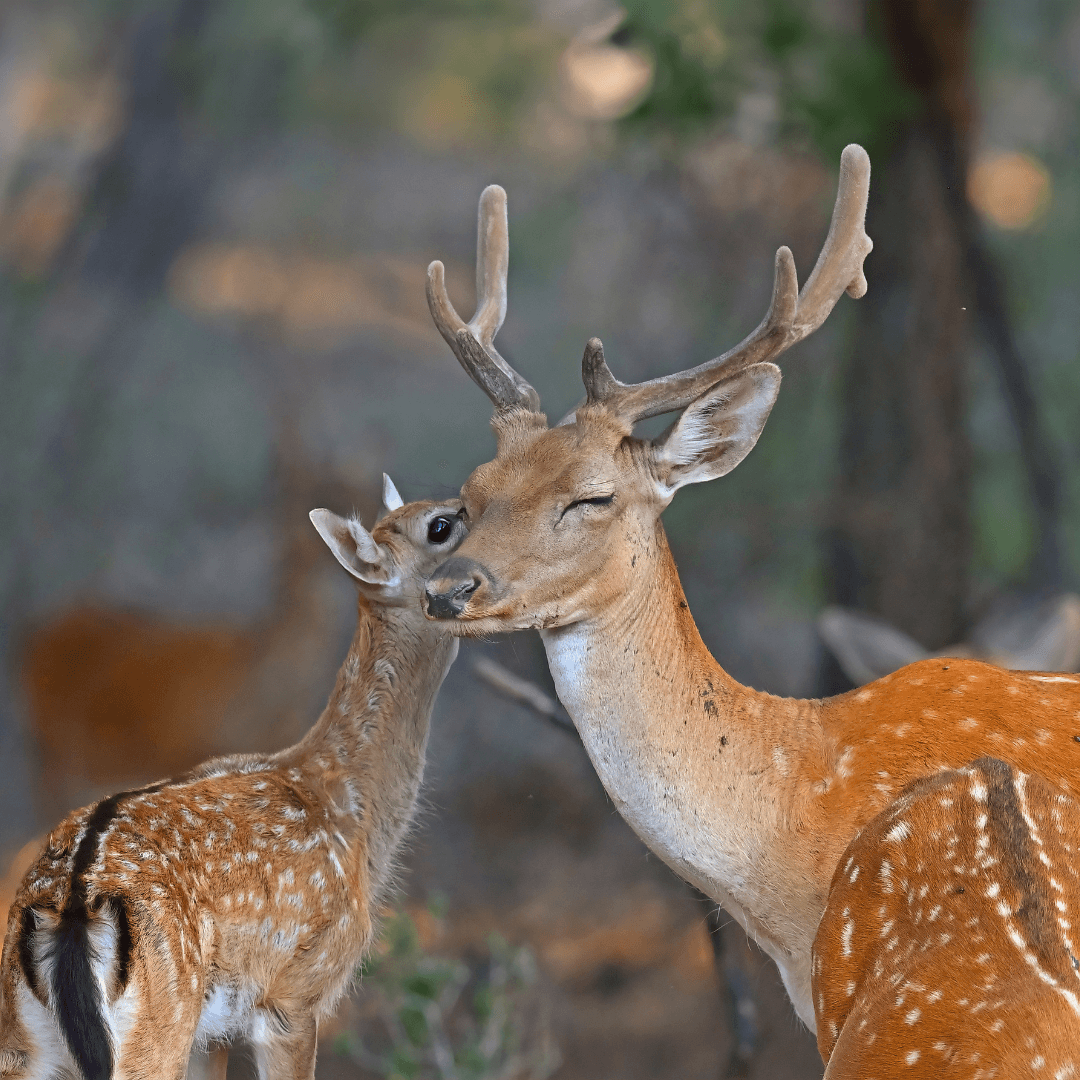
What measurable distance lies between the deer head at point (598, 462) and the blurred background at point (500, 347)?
2.83m

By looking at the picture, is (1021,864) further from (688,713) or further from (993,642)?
(993,642)

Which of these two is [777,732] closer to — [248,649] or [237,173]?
[248,649]

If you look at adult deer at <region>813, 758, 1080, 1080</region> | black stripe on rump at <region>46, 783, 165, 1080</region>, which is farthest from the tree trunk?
black stripe on rump at <region>46, 783, 165, 1080</region>

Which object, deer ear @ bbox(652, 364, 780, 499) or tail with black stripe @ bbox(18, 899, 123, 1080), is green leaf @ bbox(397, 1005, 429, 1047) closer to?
tail with black stripe @ bbox(18, 899, 123, 1080)

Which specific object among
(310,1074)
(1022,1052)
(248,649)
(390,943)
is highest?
(1022,1052)

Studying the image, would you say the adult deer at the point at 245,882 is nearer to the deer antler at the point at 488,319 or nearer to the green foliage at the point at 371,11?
the deer antler at the point at 488,319

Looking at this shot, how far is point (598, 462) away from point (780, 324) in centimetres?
55

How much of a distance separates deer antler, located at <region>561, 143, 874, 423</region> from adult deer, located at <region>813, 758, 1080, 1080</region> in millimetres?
1134

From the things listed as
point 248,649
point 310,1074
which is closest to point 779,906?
point 310,1074

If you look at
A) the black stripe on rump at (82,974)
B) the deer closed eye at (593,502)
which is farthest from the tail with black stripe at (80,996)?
the deer closed eye at (593,502)

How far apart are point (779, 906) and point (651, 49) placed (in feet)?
14.5

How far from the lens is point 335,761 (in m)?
3.46

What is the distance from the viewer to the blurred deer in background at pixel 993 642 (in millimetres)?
5141

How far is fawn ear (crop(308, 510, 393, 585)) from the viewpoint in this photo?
3408mm
